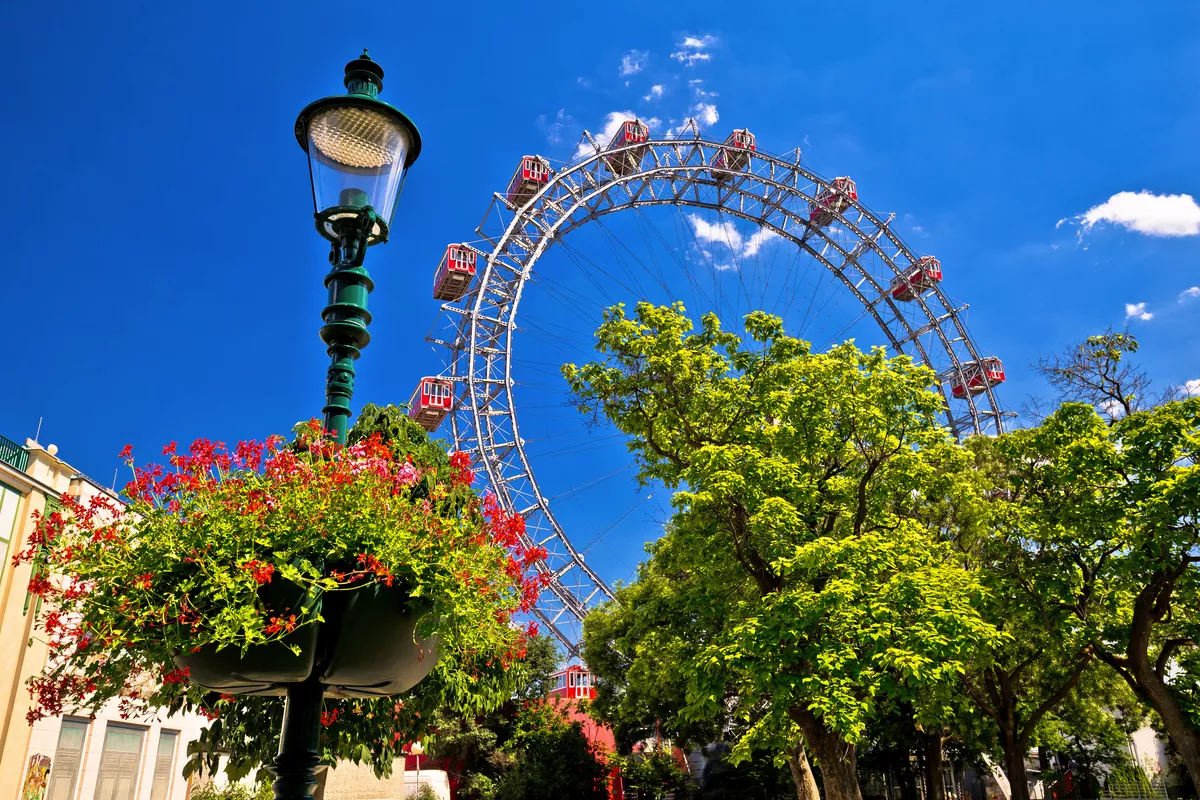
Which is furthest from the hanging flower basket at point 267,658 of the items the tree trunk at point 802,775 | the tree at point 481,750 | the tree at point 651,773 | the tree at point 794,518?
the tree at point 651,773

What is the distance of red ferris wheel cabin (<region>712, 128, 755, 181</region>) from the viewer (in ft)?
138

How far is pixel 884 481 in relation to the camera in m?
15.4

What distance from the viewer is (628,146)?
39.4 meters

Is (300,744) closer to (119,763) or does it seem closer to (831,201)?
(119,763)

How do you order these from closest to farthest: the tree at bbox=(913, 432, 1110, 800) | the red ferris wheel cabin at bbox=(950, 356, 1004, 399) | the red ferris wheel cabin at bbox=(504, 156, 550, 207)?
the tree at bbox=(913, 432, 1110, 800) < the red ferris wheel cabin at bbox=(504, 156, 550, 207) < the red ferris wheel cabin at bbox=(950, 356, 1004, 399)

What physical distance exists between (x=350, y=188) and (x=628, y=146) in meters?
36.7

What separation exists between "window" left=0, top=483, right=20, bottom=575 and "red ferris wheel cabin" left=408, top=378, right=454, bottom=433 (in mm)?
19294

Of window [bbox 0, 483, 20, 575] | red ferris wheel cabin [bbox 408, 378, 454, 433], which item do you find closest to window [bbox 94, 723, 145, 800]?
window [bbox 0, 483, 20, 575]

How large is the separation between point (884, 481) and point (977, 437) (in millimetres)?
11452

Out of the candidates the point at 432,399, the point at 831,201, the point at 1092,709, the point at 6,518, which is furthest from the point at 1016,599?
the point at 831,201

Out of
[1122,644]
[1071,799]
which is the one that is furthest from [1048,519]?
[1071,799]

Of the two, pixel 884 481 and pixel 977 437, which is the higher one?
pixel 977 437

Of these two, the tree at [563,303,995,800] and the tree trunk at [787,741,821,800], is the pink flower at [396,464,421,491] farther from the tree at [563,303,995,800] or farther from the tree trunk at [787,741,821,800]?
the tree trunk at [787,741,821,800]

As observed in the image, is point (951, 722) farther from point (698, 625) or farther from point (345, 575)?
point (345, 575)
